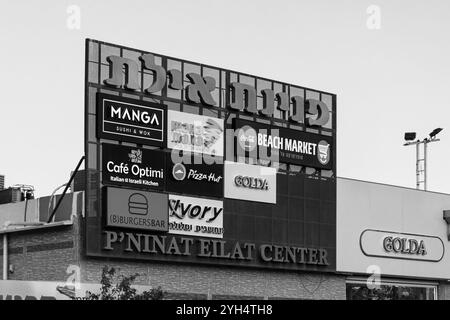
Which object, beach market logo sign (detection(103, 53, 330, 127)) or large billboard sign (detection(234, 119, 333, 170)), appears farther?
large billboard sign (detection(234, 119, 333, 170))

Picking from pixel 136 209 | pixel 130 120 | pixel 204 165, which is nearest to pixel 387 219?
pixel 204 165

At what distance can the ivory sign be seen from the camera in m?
50.7

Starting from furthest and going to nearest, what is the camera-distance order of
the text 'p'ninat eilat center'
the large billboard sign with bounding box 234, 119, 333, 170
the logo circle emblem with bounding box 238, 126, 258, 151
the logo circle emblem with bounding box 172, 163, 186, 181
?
the large billboard sign with bounding box 234, 119, 333, 170
the logo circle emblem with bounding box 238, 126, 258, 151
the logo circle emblem with bounding box 172, 163, 186, 181
the text 'p'ninat eilat center'

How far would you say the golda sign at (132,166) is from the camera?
39.8 meters

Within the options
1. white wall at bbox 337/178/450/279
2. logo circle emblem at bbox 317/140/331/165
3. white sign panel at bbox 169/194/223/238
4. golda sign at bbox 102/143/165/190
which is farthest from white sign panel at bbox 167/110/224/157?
white wall at bbox 337/178/450/279

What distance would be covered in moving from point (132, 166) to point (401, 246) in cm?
1846

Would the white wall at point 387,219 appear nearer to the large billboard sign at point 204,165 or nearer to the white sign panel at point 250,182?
the large billboard sign at point 204,165

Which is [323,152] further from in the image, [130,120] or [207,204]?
[130,120]

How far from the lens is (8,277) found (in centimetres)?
4178

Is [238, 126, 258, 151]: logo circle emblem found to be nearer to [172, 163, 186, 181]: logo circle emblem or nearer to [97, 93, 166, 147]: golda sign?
[172, 163, 186, 181]: logo circle emblem

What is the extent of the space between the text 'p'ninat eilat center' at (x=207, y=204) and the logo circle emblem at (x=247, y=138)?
0.24 feet

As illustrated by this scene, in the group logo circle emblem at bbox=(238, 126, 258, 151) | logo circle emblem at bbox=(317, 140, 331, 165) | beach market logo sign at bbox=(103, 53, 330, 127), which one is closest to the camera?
beach market logo sign at bbox=(103, 53, 330, 127)

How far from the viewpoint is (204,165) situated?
141 ft

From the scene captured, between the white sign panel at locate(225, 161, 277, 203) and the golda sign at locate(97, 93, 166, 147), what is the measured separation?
13.8ft
